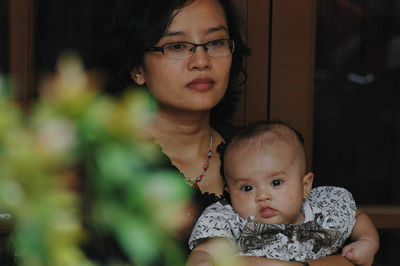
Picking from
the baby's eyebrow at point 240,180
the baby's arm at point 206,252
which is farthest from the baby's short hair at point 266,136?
the baby's arm at point 206,252

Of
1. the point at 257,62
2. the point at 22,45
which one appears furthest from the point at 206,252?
the point at 22,45

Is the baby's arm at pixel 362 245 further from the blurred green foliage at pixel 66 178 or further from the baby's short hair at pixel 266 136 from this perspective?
the blurred green foliage at pixel 66 178

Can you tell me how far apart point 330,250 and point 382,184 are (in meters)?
0.65

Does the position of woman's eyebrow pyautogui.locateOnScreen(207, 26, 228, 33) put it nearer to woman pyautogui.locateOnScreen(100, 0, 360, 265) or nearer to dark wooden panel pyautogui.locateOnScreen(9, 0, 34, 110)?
woman pyautogui.locateOnScreen(100, 0, 360, 265)

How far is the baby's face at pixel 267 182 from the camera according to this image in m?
1.76

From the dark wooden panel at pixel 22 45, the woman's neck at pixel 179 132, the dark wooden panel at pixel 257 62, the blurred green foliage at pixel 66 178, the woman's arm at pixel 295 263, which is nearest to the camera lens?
the blurred green foliage at pixel 66 178

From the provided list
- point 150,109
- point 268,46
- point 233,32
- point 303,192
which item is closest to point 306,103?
point 268,46

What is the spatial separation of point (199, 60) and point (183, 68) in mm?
58

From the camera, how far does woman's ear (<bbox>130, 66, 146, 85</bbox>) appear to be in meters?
2.12

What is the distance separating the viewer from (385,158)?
245cm

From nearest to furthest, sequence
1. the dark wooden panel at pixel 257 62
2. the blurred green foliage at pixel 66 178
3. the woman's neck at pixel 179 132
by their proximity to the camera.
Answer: the blurred green foliage at pixel 66 178 < the woman's neck at pixel 179 132 < the dark wooden panel at pixel 257 62

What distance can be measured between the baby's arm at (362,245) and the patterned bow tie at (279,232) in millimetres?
91

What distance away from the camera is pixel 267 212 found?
5.79ft

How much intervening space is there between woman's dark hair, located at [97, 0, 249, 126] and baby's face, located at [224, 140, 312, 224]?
0.49 m
